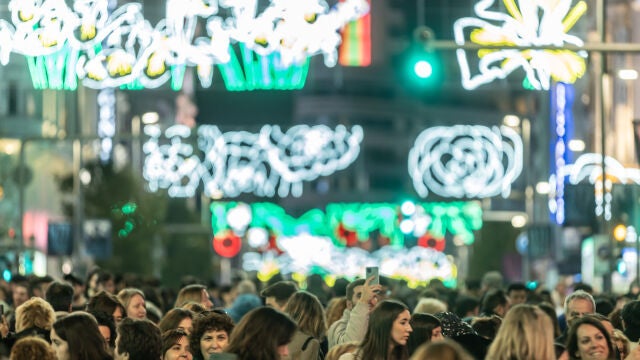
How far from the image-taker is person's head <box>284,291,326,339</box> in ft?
48.4

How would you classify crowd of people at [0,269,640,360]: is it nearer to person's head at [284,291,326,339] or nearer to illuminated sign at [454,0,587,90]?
person's head at [284,291,326,339]

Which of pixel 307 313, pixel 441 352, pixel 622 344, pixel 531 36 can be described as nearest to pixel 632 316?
pixel 622 344

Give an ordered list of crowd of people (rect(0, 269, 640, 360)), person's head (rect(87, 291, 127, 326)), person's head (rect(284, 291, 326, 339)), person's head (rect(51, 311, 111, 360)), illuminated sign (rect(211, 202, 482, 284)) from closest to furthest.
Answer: crowd of people (rect(0, 269, 640, 360))
person's head (rect(51, 311, 111, 360))
person's head (rect(284, 291, 326, 339))
person's head (rect(87, 291, 127, 326))
illuminated sign (rect(211, 202, 482, 284))

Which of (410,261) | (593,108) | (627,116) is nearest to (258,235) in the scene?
(410,261)

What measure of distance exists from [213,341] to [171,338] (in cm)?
34

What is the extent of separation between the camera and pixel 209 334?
12.8 metres

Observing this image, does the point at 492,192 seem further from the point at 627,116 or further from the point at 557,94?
the point at 627,116

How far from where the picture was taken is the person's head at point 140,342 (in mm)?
11789

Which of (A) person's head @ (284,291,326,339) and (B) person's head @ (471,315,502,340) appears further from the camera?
(A) person's head @ (284,291,326,339)

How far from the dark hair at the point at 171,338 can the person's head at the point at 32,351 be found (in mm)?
2048

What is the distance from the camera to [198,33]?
43406mm

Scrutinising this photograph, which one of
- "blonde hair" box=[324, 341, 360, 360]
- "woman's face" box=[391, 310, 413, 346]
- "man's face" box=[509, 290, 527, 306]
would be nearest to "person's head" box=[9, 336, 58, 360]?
"woman's face" box=[391, 310, 413, 346]

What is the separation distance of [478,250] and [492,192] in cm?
5608

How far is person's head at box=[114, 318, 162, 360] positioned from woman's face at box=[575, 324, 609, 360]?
2.91 m
